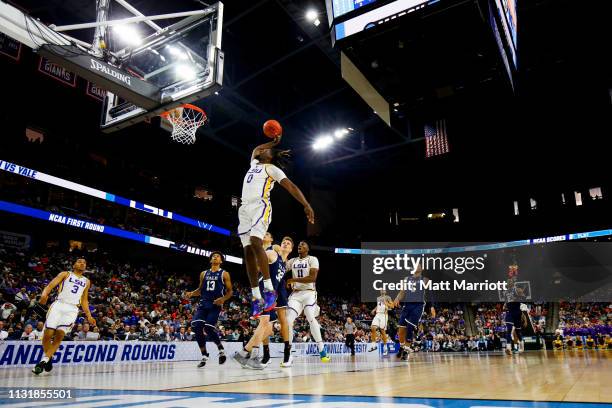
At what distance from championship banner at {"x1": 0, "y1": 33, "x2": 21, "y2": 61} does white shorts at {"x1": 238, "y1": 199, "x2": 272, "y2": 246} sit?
14683mm

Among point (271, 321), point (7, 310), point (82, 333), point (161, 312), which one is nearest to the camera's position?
point (271, 321)

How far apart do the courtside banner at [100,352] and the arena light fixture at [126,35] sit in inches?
224

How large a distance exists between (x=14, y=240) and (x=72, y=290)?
13.6 m

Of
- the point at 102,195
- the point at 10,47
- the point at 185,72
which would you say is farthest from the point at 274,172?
the point at 102,195

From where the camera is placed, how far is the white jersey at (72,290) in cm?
633

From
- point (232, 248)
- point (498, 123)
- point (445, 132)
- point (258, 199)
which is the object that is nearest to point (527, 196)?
point (498, 123)

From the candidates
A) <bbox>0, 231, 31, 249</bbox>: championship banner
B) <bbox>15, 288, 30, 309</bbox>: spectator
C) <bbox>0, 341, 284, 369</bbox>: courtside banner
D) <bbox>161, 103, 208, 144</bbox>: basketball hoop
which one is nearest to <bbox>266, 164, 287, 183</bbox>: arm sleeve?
<bbox>161, 103, 208, 144</bbox>: basketball hoop

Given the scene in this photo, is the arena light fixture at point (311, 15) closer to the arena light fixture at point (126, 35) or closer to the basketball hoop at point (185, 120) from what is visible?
the basketball hoop at point (185, 120)

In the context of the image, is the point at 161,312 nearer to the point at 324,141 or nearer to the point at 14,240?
the point at 14,240

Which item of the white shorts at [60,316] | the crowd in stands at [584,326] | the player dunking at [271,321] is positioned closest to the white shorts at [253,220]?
the player dunking at [271,321]

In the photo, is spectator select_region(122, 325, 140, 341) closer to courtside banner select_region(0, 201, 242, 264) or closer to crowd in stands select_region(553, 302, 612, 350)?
courtside banner select_region(0, 201, 242, 264)

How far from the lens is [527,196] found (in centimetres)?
2828

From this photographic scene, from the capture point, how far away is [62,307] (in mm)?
6184

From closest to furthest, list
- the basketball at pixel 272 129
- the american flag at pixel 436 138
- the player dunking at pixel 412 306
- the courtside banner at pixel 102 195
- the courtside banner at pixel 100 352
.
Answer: the basketball at pixel 272 129 < the courtside banner at pixel 100 352 < the player dunking at pixel 412 306 < the courtside banner at pixel 102 195 < the american flag at pixel 436 138
